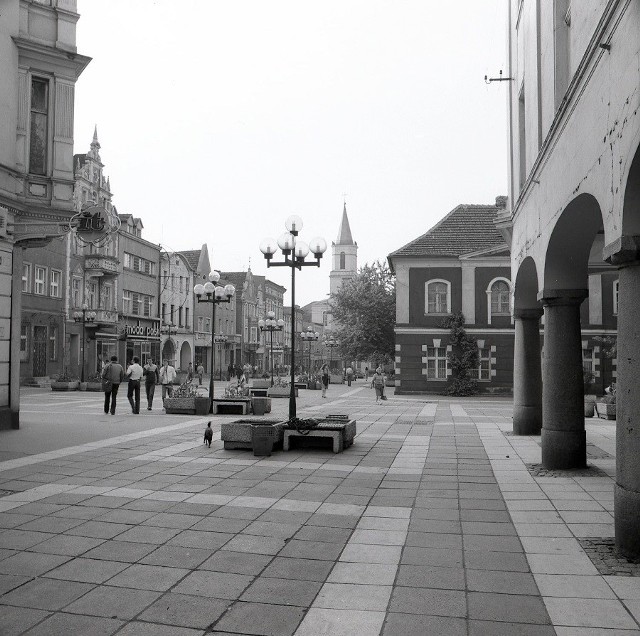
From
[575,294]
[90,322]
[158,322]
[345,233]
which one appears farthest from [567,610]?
[345,233]

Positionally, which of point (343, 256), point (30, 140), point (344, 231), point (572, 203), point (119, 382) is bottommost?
point (119, 382)

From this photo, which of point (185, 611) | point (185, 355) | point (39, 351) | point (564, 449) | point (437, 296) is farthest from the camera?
point (185, 355)

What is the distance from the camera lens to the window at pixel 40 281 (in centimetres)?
3975

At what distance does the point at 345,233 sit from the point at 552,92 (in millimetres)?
110544

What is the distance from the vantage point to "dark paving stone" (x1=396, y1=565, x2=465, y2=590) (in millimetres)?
5633

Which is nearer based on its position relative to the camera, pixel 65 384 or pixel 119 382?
pixel 119 382

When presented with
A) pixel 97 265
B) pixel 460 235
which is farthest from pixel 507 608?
pixel 97 265

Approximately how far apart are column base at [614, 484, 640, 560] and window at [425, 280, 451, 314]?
32783mm

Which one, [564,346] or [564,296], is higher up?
[564,296]

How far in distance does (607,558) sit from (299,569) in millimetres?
2891

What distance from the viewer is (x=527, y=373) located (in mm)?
16031

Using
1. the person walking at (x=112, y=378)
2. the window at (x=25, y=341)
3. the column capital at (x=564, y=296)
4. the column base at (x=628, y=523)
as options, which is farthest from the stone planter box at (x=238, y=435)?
the window at (x=25, y=341)

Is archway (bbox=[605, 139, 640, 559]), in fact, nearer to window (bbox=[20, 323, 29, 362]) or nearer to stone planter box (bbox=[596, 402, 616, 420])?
stone planter box (bbox=[596, 402, 616, 420])

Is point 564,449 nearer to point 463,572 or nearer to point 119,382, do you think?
point 463,572
